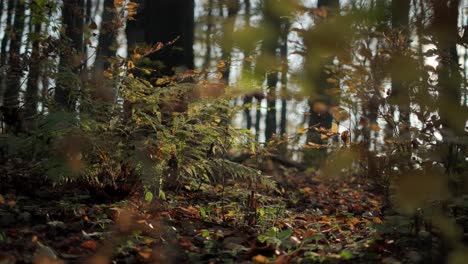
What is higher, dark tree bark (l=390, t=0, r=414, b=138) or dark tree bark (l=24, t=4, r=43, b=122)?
dark tree bark (l=24, t=4, r=43, b=122)

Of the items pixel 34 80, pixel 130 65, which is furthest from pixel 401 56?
pixel 34 80

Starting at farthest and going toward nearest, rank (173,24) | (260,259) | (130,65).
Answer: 1. (173,24)
2. (130,65)
3. (260,259)

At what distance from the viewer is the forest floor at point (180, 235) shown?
2.39 metres

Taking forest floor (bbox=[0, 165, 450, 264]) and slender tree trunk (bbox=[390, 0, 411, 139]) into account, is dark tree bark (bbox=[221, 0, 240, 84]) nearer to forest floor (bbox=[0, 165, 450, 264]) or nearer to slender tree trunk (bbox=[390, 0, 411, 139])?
slender tree trunk (bbox=[390, 0, 411, 139])

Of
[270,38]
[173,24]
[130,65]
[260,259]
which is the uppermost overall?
[173,24]

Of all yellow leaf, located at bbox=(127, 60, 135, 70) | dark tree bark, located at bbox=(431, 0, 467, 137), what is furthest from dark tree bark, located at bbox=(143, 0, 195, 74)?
dark tree bark, located at bbox=(431, 0, 467, 137)

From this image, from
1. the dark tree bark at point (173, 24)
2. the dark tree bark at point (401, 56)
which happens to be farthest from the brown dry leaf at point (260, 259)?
the dark tree bark at point (173, 24)

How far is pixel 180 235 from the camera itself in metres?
2.88

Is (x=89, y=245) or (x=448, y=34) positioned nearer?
(x=448, y=34)

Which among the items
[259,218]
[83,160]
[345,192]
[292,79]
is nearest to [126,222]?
[83,160]

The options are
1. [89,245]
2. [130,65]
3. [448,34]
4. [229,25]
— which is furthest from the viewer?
[130,65]

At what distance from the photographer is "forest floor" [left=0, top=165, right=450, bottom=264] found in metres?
2.39

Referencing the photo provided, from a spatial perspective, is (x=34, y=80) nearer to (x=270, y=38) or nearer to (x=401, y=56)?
(x=270, y=38)

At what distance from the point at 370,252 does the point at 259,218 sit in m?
1.04
